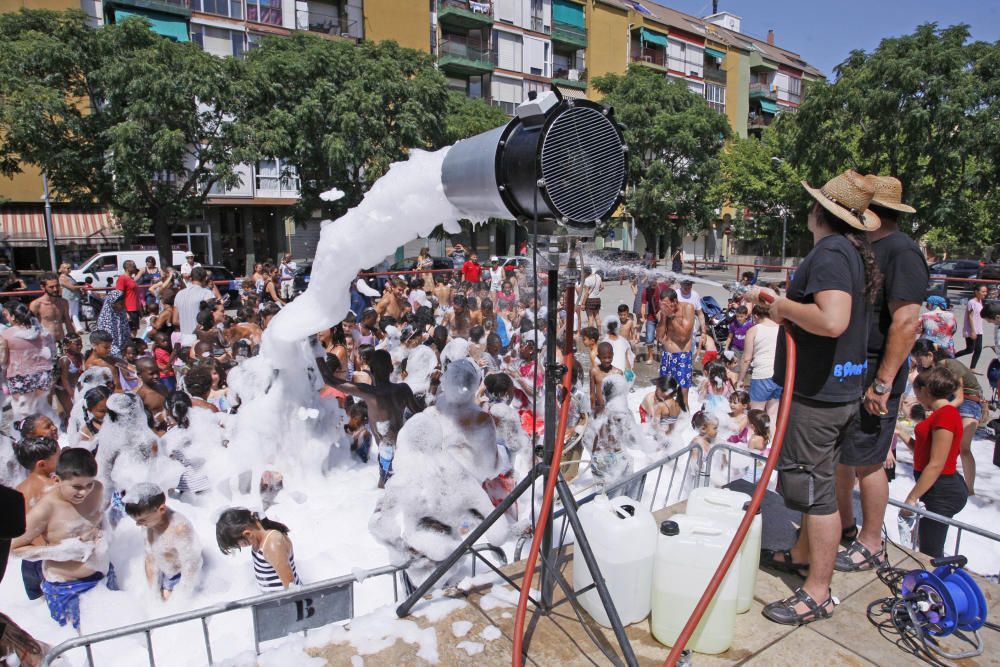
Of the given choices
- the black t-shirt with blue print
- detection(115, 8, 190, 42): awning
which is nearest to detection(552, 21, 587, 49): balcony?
detection(115, 8, 190, 42): awning

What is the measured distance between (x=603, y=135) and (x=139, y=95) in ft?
62.6

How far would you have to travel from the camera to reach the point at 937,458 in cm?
357

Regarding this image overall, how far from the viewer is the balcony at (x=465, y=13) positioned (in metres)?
31.3

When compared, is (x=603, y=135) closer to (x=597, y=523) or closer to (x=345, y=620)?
(x=597, y=523)

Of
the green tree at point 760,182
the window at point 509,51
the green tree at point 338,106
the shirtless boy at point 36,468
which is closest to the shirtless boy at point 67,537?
the shirtless boy at point 36,468

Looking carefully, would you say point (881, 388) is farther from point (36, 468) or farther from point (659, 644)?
point (36, 468)

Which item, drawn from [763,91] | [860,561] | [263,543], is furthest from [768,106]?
[263,543]

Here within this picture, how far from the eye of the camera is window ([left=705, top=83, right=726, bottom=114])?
44.2 metres

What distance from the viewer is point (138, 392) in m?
5.93

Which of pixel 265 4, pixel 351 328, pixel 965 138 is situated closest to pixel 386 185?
pixel 351 328

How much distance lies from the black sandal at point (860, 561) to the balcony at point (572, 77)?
35666mm

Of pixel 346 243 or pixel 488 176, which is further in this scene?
pixel 346 243

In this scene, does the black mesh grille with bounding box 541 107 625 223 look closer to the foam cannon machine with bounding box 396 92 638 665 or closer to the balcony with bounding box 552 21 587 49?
the foam cannon machine with bounding box 396 92 638 665

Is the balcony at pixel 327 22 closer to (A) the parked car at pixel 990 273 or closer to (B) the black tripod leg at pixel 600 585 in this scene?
(A) the parked car at pixel 990 273
